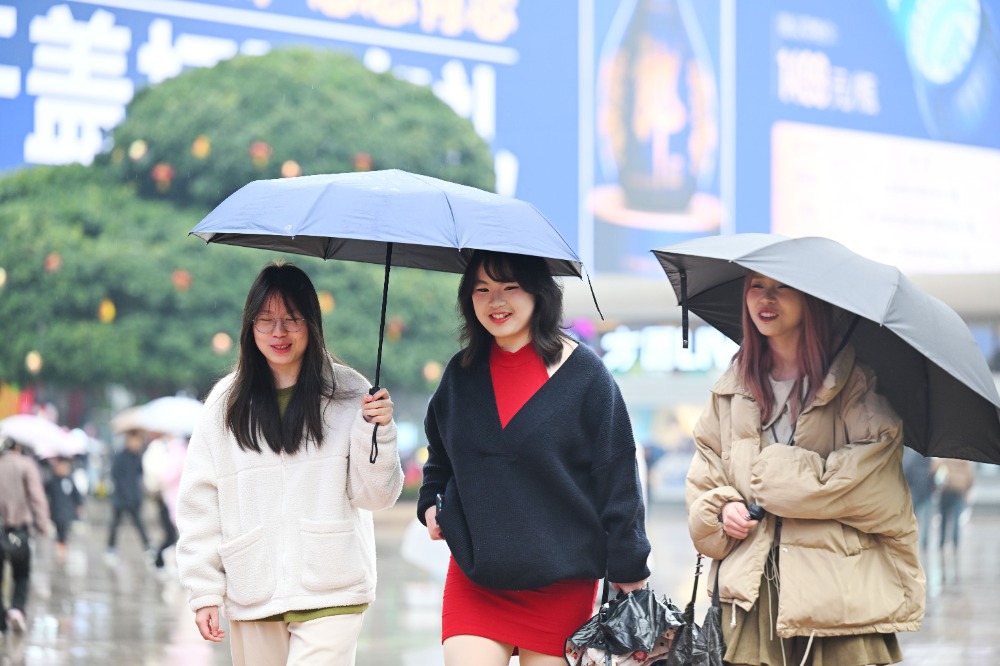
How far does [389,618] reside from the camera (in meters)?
10.8

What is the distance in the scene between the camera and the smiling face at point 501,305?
13.7 ft

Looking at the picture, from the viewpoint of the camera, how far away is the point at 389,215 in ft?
12.8

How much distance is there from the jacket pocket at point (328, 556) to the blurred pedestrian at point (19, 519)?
260 inches

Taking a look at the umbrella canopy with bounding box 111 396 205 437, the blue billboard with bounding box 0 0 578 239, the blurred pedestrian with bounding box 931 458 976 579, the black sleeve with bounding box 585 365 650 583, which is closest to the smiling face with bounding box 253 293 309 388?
the black sleeve with bounding box 585 365 650 583

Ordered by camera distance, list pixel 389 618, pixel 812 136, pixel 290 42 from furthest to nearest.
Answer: pixel 812 136, pixel 290 42, pixel 389 618

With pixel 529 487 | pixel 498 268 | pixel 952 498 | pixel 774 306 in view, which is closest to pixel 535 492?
pixel 529 487

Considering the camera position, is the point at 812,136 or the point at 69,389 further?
the point at 812,136

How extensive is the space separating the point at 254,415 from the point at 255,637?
2.27 ft

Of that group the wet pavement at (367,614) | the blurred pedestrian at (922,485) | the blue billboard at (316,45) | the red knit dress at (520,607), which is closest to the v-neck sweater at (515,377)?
the red knit dress at (520,607)

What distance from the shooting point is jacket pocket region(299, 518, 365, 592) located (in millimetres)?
4070

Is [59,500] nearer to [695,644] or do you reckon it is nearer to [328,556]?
[328,556]

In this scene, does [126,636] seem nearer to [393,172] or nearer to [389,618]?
[389,618]

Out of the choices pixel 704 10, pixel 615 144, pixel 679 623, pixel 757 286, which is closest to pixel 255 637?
pixel 679 623

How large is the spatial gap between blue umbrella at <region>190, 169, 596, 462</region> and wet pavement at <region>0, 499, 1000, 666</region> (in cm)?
508
